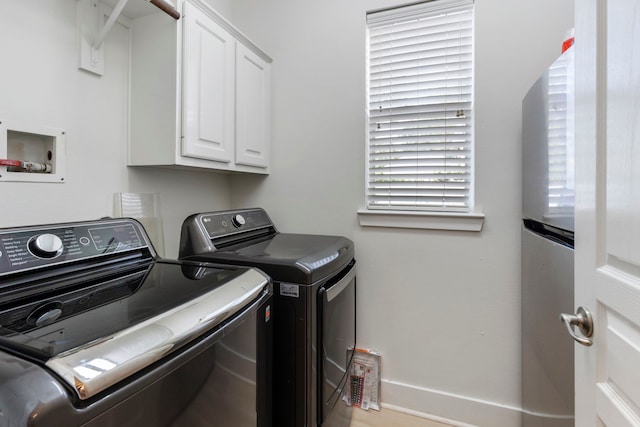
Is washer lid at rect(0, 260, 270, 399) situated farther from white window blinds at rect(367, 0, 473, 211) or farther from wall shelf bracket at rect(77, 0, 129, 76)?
white window blinds at rect(367, 0, 473, 211)

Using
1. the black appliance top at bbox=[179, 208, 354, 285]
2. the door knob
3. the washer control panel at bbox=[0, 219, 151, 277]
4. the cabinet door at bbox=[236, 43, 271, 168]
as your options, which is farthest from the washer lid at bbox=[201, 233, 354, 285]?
the door knob

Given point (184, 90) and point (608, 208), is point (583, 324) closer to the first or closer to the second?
point (608, 208)

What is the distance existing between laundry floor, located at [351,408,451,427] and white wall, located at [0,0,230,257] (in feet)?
5.41

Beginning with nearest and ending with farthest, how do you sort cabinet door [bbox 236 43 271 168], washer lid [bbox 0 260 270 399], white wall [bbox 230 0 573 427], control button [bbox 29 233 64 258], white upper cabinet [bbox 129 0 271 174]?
washer lid [bbox 0 260 270 399], control button [bbox 29 233 64 258], white upper cabinet [bbox 129 0 271 174], white wall [bbox 230 0 573 427], cabinet door [bbox 236 43 271 168]

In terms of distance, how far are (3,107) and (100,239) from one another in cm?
57

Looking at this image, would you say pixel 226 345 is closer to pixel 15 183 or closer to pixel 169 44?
pixel 15 183

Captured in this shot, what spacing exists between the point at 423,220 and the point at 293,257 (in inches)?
33.1

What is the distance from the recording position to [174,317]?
0.62 m

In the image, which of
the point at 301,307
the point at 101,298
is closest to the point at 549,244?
the point at 301,307

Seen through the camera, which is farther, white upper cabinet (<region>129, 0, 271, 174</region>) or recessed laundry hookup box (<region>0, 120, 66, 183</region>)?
white upper cabinet (<region>129, 0, 271, 174</region>)

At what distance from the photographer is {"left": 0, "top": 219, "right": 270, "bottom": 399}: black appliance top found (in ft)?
1.57

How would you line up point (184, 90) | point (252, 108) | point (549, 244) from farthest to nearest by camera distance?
1. point (252, 108)
2. point (184, 90)
3. point (549, 244)

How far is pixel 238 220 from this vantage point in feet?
5.52

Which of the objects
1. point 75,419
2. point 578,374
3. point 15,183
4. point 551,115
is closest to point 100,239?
point 15,183
